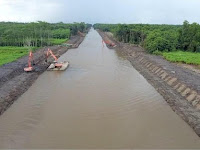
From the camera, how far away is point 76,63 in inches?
1608

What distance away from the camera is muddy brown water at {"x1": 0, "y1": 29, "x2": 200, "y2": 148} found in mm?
15039

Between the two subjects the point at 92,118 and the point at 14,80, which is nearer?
the point at 92,118

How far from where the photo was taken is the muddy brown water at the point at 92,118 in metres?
15.0

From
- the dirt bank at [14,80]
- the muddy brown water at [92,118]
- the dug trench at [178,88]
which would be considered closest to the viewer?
the muddy brown water at [92,118]

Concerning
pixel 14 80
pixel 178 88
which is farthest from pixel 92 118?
pixel 14 80

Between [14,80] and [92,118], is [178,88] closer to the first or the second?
[92,118]

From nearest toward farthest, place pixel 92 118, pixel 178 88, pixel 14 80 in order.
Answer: pixel 92 118 → pixel 178 88 → pixel 14 80

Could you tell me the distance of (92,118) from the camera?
18359 mm

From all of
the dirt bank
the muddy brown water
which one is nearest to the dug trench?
the muddy brown water

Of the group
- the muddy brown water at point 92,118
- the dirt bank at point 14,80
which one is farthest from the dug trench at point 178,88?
the dirt bank at point 14,80

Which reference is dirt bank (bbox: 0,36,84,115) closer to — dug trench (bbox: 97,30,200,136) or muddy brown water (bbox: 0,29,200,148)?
muddy brown water (bbox: 0,29,200,148)

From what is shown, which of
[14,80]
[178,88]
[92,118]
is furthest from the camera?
[14,80]

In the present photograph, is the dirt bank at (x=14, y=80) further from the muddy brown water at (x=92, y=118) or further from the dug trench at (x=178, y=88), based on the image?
the dug trench at (x=178, y=88)

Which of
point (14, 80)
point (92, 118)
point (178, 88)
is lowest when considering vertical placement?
point (92, 118)
